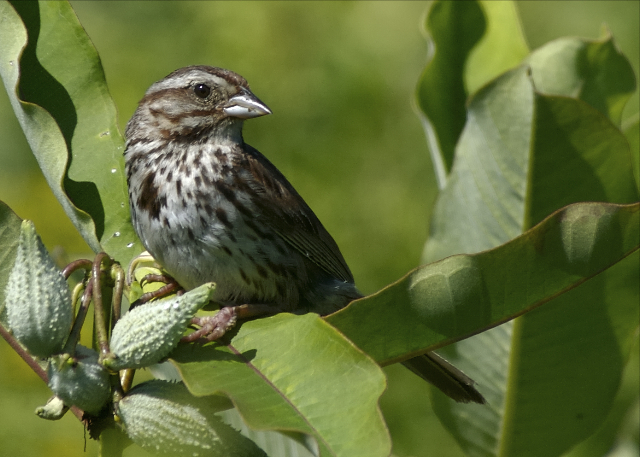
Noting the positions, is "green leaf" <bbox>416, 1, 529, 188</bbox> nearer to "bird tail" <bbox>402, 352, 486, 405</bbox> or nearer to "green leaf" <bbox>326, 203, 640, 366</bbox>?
"bird tail" <bbox>402, 352, 486, 405</bbox>

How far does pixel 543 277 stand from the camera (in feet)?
5.01

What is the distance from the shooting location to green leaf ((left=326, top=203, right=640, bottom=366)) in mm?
1480

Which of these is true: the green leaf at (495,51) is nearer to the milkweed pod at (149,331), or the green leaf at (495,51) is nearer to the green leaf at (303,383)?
the green leaf at (303,383)

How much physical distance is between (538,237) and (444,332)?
0.24 metres

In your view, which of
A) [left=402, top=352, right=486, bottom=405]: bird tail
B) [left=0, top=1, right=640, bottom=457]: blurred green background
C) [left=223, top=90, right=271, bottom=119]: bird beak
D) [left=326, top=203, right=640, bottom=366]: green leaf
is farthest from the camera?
[left=0, top=1, right=640, bottom=457]: blurred green background

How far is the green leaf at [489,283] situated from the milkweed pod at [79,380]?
0.42 meters

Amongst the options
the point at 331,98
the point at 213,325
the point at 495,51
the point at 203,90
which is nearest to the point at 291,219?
the point at 203,90

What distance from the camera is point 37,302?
1.28 meters

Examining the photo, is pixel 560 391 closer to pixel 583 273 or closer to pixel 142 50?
pixel 583 273

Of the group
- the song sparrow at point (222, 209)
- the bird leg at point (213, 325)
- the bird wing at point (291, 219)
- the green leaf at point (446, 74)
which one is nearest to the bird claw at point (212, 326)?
the bird leg at point (213, 325)

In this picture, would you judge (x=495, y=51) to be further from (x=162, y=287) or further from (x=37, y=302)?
(x=37, y=302)

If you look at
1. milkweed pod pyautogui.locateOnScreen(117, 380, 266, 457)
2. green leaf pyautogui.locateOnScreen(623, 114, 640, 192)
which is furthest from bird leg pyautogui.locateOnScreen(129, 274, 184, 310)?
green leaf pyautogui.locateOnScreen(623, 114, 640, 192)

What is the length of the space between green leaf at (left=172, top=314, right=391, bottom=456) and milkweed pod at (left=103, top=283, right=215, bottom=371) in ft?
0.33

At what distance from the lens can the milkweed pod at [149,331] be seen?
1.30 m
